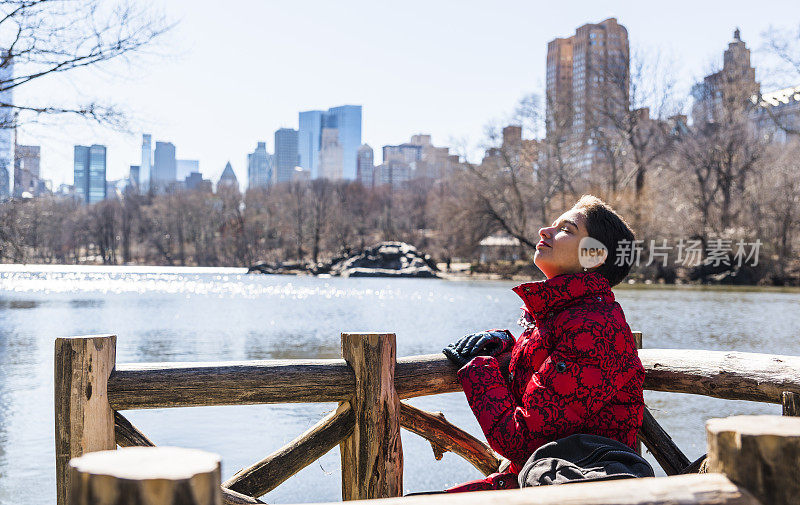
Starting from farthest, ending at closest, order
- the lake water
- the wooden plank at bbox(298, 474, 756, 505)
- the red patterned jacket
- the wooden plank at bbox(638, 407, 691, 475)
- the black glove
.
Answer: the lake water
the wooden plank at bbox(638, 407, 691, 475)
the black glove
the red patterned jacket
the wooden plank at bbox(298, 474, 756, 505)

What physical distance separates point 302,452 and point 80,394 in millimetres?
943

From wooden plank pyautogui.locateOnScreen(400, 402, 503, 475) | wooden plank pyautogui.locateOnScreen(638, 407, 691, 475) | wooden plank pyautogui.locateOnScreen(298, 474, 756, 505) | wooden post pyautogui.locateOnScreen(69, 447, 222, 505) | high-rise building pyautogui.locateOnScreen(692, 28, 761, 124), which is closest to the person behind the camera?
wooden post pyautogui.locateOnScreen(69, 447, 222, 505)

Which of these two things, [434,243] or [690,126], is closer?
[690,126]

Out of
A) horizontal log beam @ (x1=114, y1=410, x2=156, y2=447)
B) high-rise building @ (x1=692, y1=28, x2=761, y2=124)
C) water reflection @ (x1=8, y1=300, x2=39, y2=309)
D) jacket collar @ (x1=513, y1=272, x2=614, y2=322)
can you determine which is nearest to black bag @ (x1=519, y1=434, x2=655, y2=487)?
jacket collar @ (x1=513, y1=272, x2=614, y2=322)

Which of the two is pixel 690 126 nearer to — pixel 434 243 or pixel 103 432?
pixel 434 243

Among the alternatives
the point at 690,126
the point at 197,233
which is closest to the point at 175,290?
the point at 690,126

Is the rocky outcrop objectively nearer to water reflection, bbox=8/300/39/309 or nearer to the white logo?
water reflection, bbox=8/300/39/309

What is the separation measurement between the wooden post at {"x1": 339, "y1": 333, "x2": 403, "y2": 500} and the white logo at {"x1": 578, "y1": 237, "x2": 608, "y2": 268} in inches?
34.7

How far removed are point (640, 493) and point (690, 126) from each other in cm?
4181

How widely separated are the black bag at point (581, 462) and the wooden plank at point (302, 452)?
1.05m

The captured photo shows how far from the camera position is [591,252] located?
2775 millimetres

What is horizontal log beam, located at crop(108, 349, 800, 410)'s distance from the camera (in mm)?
2998

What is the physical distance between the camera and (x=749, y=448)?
1343 millimetres

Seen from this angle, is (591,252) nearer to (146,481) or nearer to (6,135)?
(146,481)
